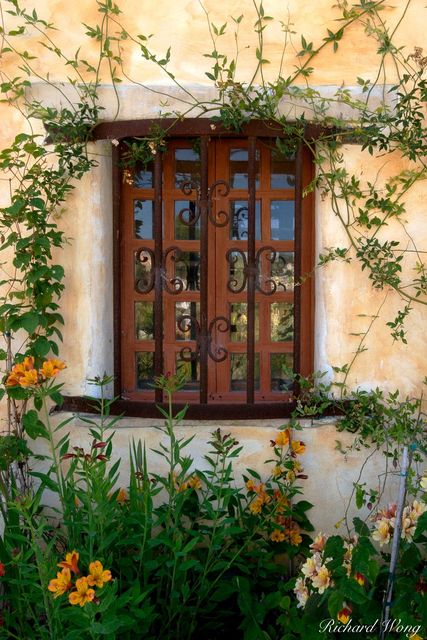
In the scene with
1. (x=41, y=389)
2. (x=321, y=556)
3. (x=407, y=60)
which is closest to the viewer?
(x=41, y=389)

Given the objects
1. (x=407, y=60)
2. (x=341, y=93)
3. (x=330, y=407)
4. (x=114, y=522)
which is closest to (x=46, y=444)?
(x=114, y=522)

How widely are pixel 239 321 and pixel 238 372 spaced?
0.24 meters

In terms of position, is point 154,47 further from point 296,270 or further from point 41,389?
point 41,389

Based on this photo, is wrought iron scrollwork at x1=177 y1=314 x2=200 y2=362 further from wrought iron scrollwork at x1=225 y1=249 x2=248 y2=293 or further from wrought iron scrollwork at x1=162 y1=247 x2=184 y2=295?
wrought iron scrollwork at x1=225 y1=249 x2=248 y2=293

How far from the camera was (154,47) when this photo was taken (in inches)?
122

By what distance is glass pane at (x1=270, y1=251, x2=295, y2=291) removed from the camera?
3.31 meters

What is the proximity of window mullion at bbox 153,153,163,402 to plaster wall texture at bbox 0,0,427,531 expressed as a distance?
0.23 meters

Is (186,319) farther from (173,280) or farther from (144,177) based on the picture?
(144,177)

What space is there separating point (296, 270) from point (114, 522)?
4.22ft

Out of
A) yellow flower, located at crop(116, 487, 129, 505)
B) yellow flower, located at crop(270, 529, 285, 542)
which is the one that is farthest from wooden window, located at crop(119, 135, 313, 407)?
yellow flower, located at crop(270, 529, 285, 542)

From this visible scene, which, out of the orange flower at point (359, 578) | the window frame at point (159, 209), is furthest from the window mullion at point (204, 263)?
the orange flower at point (359, 578)

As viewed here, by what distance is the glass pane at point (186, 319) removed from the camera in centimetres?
332

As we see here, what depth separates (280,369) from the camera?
335 cm

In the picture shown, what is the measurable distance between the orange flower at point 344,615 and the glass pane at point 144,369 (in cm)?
147
